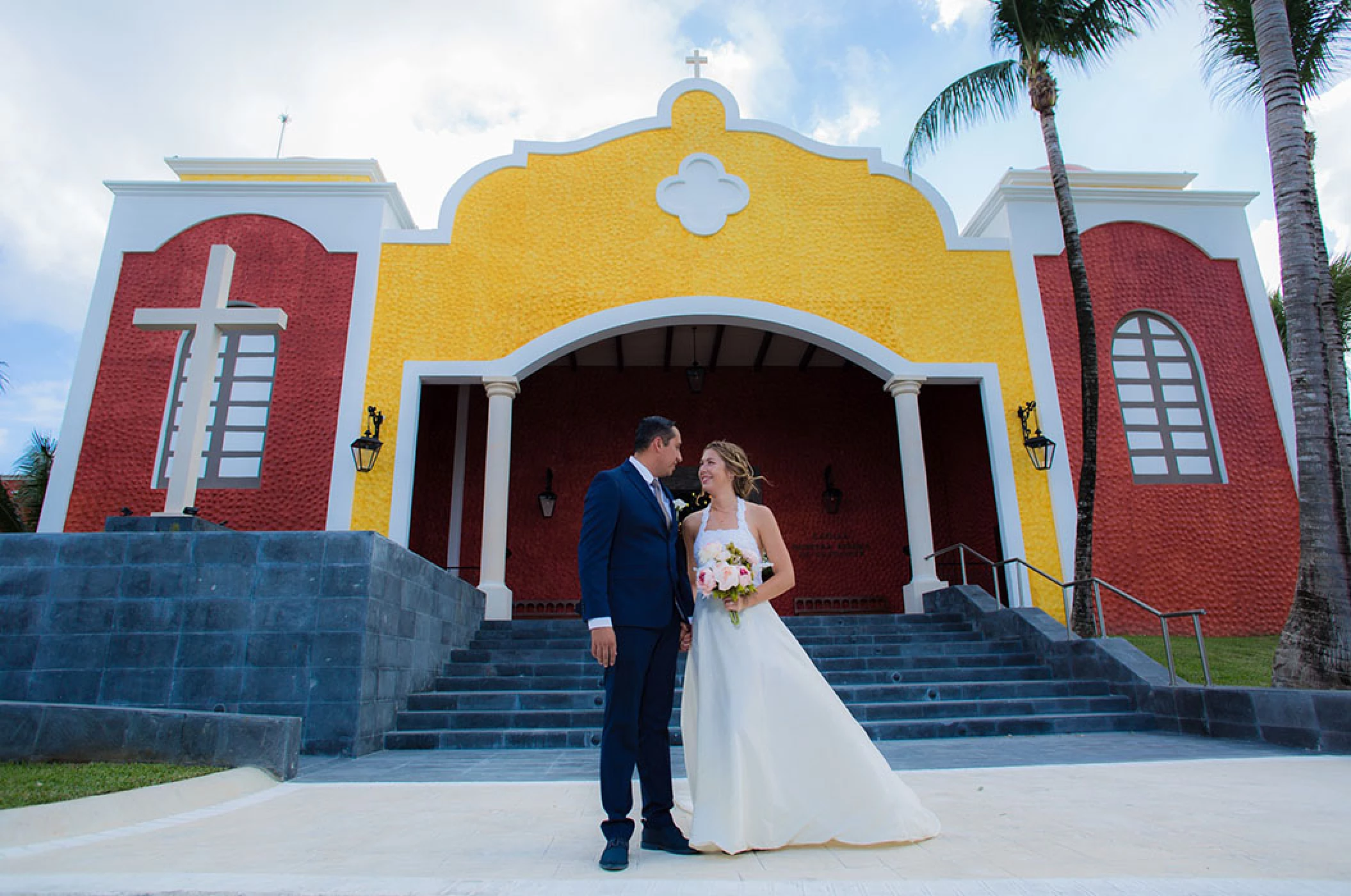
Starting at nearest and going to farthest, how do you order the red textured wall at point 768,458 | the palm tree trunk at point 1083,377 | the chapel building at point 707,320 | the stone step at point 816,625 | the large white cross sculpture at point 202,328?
the large white cross sculpture at point 202,328 < the palm tree trunk at point 1083,377 < the stone step at point 816,625 < the chapel building at point 707,320 < the red textured wall at point 768,458

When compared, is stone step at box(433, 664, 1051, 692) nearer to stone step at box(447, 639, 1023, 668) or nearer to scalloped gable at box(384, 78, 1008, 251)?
stone step at box(447, 639, 1023, 668)

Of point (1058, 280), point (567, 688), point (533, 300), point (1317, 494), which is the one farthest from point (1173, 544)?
point (533, 300)

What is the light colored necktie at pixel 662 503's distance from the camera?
341cm

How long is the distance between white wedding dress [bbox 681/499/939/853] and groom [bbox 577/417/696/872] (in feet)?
0.45

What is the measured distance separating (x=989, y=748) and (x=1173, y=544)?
7.33 metres

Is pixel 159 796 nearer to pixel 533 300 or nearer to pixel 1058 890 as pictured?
pixel 1058 890

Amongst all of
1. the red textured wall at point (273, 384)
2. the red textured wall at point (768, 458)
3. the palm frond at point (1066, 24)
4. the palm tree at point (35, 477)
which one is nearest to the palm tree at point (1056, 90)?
the palm frond at point (1066, 24)

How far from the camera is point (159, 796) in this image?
3914 mm

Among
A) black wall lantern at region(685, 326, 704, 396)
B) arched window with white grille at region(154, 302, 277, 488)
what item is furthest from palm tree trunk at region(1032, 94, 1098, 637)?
arched window with white grille at region(154, 302, 277, 488)

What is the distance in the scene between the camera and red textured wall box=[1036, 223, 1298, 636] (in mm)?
11469

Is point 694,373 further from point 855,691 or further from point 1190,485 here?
point 1190,485

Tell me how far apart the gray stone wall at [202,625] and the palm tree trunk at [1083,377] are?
7423 millimetres

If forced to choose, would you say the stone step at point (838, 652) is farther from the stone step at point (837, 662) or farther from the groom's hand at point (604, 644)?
the groom's hand at point (604, 644)

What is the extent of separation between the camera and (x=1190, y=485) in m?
11.9
